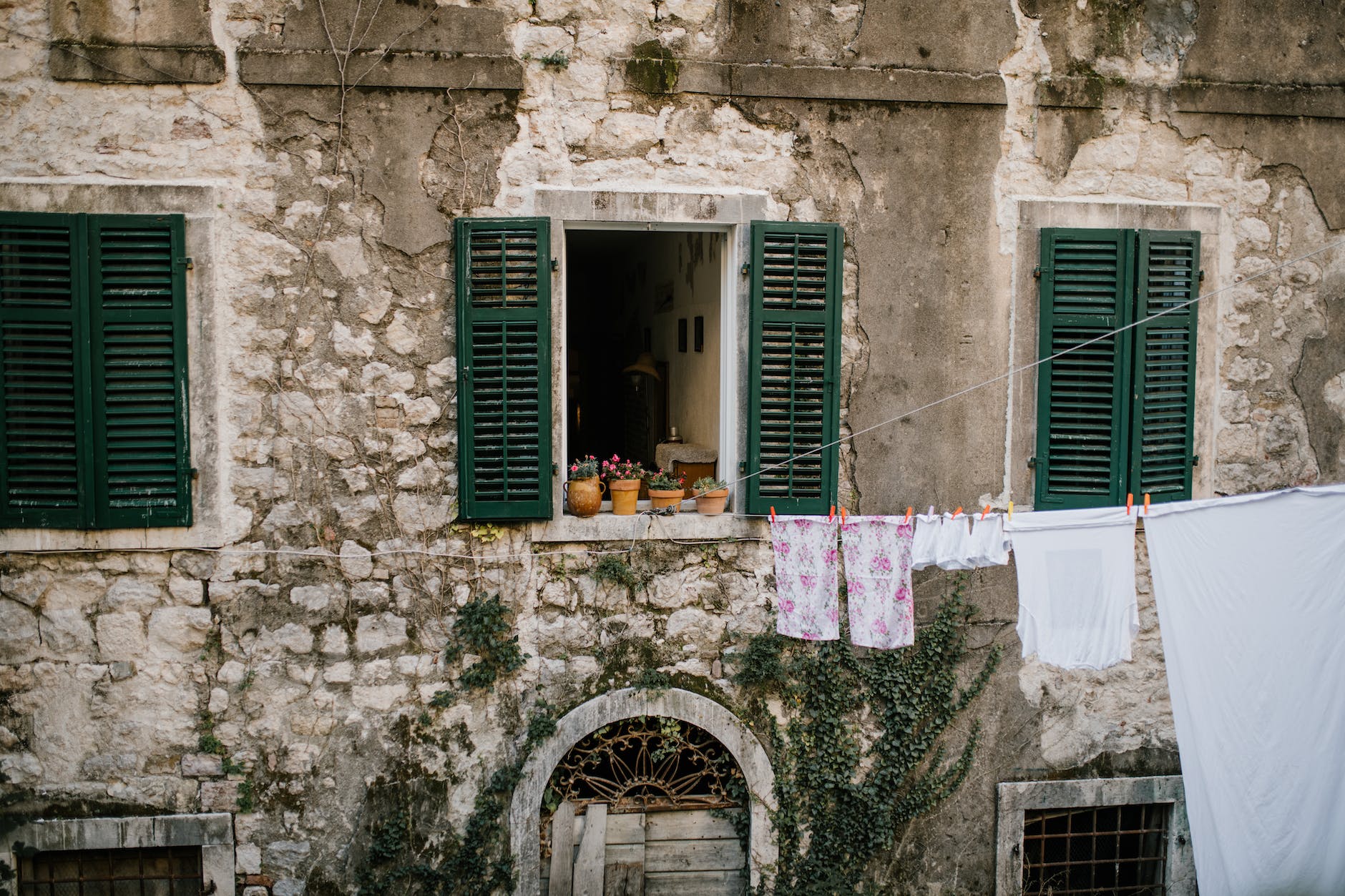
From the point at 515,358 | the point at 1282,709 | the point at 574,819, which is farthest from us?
the point at 574,819

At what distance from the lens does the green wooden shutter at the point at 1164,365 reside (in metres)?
5.92

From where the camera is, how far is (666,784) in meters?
5.94

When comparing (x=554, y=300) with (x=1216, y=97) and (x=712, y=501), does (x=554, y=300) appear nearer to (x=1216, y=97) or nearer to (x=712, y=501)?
(x=712, y=501)

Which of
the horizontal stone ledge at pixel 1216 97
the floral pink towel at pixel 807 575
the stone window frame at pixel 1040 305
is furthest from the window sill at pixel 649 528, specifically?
the horizontal stone ledge at pixel 1216 97

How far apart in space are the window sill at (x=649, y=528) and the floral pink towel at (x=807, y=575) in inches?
10.3

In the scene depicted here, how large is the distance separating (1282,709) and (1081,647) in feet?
3.14

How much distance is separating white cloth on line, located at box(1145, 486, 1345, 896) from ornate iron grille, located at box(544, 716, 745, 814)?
2.40 meters

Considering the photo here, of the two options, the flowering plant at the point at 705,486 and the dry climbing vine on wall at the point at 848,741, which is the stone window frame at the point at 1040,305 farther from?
the flowering plant at the point at 705,486

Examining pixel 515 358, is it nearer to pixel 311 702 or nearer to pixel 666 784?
pixel 311 702

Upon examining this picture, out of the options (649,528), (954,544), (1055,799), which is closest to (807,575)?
(954,544)

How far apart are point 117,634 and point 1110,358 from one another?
18.2 ft

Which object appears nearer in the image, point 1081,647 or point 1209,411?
point 1081,647

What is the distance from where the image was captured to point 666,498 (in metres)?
5.80

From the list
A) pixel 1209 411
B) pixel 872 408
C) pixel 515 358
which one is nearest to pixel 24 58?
pixel 515 358
